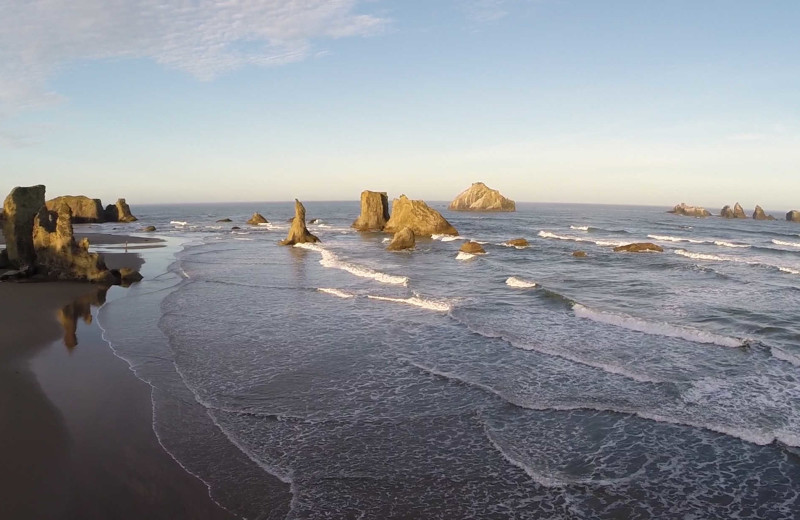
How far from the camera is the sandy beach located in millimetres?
7820

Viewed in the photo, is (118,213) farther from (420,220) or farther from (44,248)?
(44,248)

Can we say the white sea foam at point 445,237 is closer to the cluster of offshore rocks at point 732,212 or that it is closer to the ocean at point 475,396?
the ocean at point 475,396

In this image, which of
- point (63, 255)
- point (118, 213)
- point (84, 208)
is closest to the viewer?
point (63, 255)

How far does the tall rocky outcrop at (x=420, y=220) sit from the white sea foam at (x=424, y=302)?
127 ft

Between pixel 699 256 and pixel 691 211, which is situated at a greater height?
pixel 691 211

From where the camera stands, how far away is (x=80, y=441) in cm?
977

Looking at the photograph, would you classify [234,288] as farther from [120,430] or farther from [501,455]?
[501,455]

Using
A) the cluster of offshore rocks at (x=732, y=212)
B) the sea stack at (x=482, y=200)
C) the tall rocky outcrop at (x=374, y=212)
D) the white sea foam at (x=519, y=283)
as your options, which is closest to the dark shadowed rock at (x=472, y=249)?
the white sea foam at (x=519, y=283)

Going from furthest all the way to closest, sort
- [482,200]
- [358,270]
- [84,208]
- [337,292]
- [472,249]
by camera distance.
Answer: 1. [482,200]
2. [84,208]
3. [472,249]
4. [358,270]
5. [337,292]

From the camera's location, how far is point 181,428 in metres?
10.7

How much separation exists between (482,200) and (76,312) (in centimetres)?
14488

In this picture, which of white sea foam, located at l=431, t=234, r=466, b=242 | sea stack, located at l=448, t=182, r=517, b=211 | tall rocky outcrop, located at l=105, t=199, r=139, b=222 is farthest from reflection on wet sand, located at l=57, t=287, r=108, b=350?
sea stack, located at l=448, t=182, r=517, b=211

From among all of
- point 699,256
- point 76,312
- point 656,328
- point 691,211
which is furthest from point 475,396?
point 691,211

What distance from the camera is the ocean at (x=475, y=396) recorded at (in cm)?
864
